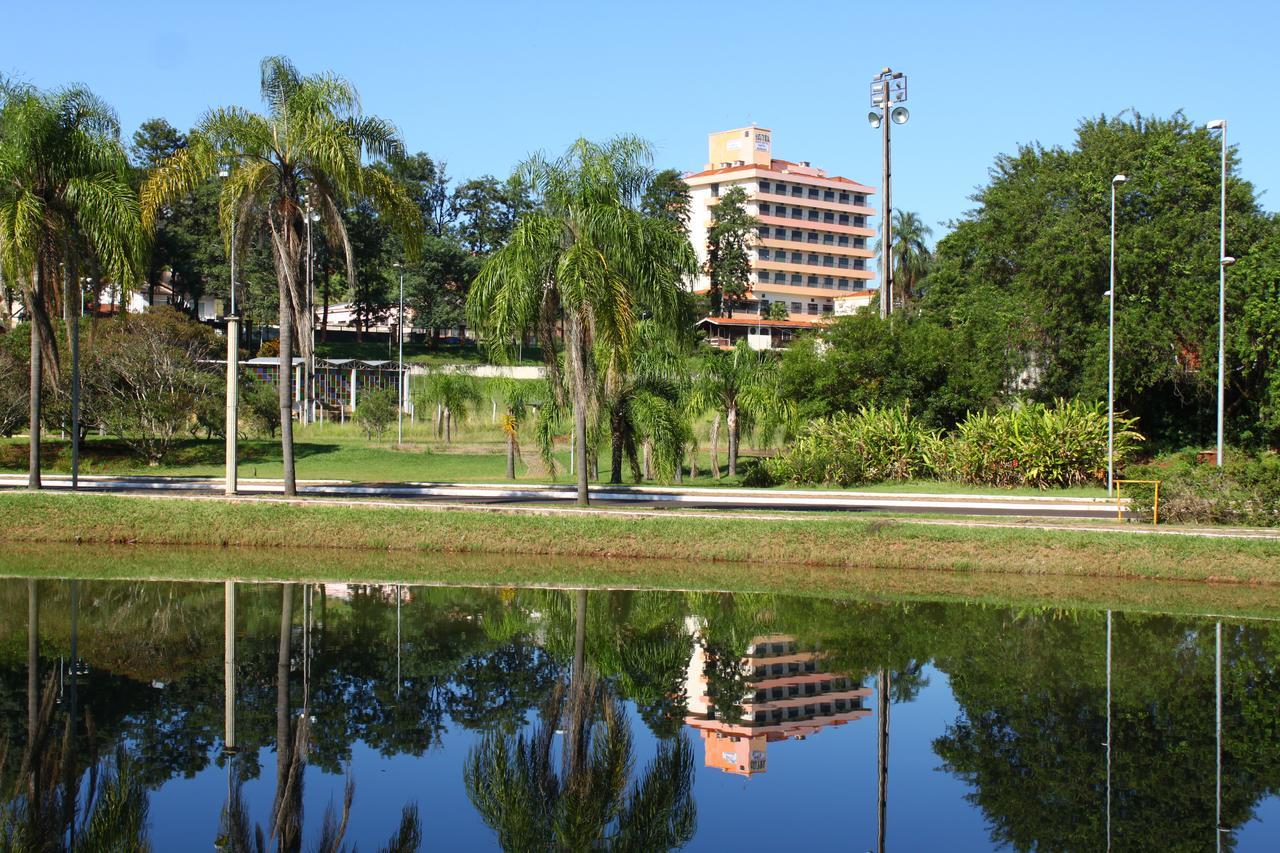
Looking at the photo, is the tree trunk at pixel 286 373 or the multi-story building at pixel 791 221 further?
the multi-story building at pixel 791 221

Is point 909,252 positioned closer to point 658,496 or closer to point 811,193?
point 811,193

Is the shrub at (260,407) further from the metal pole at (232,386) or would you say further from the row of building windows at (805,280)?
the row of building windows at (805,280)

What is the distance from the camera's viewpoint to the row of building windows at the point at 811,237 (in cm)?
12162

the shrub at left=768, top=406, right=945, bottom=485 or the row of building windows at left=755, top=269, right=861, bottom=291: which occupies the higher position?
the row of building windows at left=755, top=269, right=861, bottom=291

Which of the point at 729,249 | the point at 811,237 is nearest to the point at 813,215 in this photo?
the point at 811,237

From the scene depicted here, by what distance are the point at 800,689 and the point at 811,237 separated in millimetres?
115782

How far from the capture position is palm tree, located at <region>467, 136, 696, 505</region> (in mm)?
24328

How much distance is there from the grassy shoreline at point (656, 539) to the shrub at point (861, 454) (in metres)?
10.3

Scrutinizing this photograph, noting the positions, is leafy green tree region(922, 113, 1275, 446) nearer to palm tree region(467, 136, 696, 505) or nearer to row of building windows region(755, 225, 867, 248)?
palm tree region(467, 136, 696, 505)

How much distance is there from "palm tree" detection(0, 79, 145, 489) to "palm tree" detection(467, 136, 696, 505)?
838 cm

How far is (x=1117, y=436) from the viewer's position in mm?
34062

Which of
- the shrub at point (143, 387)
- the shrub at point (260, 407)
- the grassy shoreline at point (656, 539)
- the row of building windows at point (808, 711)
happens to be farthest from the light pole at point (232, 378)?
the shrub at point (260, 407)

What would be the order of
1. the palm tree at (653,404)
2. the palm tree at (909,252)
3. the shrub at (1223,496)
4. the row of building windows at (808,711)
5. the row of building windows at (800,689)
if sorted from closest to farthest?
1. the row of building windows at (808,711)
2. the row of building windows at (800,689)
3. the shrub at (1223,496)
4. the palm tree at (653,404)
5. the palm tree at (909,252)

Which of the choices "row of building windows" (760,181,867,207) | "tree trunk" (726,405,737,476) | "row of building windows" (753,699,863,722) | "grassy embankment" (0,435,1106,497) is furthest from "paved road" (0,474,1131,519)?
"row of building windows" (760,181,867,207)
